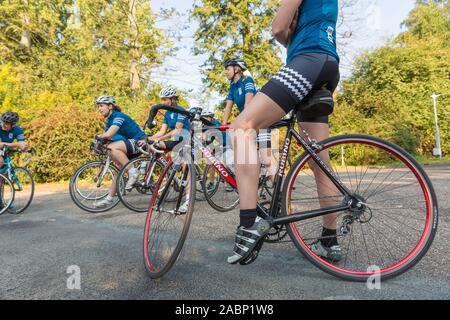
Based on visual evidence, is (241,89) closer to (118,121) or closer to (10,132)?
(118,121)

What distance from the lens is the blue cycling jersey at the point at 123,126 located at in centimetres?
537

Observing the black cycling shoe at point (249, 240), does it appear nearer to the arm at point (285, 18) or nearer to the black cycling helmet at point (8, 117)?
the arm at point (285, 18)

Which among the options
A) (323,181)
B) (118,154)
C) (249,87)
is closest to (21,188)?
(118,154)

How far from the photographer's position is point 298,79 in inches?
79.3

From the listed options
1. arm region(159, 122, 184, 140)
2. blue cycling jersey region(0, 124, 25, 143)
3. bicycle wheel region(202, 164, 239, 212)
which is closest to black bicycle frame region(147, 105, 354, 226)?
bicycle wheel region(202, 164, 239, 212)

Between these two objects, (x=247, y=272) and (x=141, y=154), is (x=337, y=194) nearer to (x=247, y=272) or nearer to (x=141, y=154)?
(x=247, y=272)

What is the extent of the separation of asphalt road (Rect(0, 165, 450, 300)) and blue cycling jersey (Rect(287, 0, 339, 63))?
150 cm

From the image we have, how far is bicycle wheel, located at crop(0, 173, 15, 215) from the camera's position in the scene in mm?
5348

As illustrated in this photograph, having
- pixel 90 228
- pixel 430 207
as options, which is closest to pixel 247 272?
pixel 430 207

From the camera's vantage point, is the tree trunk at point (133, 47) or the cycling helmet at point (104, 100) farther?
the tree trunk at point (133, 47)

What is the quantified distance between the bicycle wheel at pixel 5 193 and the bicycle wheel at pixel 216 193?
345 centimetres

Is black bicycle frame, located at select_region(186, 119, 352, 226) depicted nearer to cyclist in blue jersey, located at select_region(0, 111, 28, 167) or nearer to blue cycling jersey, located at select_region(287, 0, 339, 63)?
blue cycling jersey, located at select_region(287, 0, 339, 63)

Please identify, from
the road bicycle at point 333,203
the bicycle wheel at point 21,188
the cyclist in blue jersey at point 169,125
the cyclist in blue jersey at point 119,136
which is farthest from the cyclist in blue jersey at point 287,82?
the bicycle wheel at point 21,188

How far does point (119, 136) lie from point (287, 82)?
4123 mm
